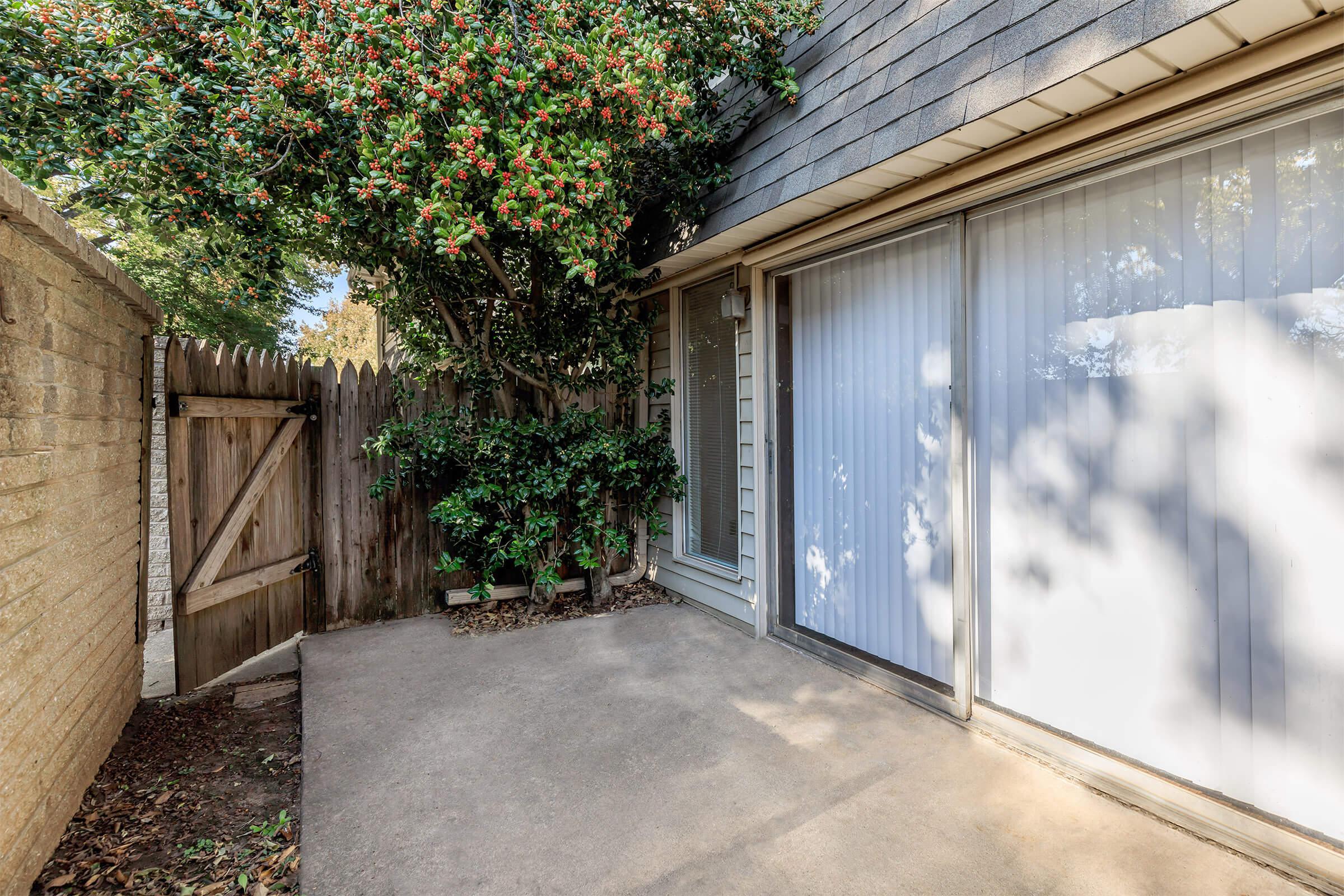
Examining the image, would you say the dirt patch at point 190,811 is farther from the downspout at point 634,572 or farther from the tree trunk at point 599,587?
the tree trunk at point 599,587

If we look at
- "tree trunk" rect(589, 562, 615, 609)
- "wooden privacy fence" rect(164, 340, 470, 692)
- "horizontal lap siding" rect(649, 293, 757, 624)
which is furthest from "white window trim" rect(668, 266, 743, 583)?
"wooden privacy fence" rect(164, 340, 470, 692)

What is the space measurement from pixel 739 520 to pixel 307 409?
2.82 m

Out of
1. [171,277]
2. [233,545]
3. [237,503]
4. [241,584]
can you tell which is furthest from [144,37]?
[171,277]

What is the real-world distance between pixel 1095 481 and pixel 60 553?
353 cm

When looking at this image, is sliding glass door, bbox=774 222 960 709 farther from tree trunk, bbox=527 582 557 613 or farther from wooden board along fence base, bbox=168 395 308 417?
wooden board along fence base, bbox=168 395 308 417

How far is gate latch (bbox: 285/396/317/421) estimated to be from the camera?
12.2 feet

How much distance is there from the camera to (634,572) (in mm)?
4719

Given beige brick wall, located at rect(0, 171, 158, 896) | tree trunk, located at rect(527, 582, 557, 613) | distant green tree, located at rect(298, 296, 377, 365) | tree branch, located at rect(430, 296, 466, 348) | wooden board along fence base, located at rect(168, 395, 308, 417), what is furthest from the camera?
distant green tree, located at rect(298, 296, 377, 365)

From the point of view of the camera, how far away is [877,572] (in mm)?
2988

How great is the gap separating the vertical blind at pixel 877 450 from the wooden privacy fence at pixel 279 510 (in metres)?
2.52

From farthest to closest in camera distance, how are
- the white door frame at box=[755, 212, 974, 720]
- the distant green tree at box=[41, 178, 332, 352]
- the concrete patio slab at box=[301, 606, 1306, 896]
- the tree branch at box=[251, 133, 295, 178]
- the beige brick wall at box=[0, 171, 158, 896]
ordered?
the distant green tree at box=[41, 178, 332, 352], the tree branch at box=[251, 133, 295, 178], the white door frame at box=[755, 212, 974, 720], the concrete patio slab at box=[301, 606, 1306, 896], the beige brick wall at box=[0, 171, 158, 896]

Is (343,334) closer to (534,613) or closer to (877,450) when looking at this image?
(534,613)

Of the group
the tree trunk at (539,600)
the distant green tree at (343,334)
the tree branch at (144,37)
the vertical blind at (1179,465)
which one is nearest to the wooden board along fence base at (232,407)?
the tree branch at (144,37)

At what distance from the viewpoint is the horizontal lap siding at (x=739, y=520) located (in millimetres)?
3732
